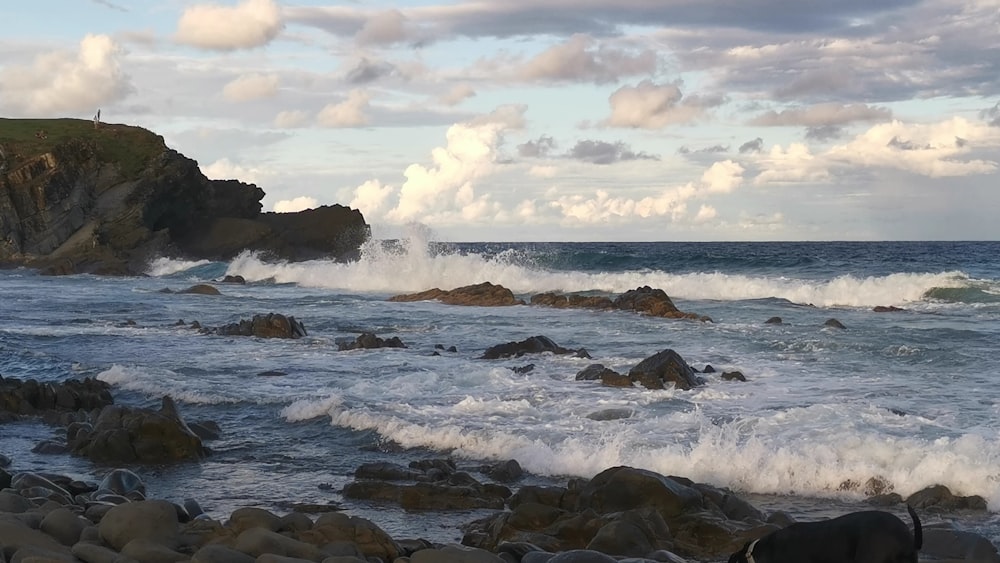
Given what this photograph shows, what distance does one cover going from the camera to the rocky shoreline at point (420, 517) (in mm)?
6539

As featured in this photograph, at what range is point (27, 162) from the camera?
202 ft

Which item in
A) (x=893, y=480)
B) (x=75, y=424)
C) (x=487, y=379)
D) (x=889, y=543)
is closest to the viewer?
(x=889, y=543)

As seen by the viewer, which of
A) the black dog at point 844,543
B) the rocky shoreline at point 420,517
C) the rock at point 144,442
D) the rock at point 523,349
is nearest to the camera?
the black dog at point 844,543

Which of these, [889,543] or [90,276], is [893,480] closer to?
[889,543]

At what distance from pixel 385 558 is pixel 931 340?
15771 mm

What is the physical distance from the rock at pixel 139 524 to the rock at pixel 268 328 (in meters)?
14.8

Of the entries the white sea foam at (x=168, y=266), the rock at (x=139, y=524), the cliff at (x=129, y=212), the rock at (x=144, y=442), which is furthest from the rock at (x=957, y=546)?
the white sea foam at (x=168, y=266)

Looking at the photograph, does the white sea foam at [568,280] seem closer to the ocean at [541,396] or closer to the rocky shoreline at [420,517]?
the ocean at [541,396]

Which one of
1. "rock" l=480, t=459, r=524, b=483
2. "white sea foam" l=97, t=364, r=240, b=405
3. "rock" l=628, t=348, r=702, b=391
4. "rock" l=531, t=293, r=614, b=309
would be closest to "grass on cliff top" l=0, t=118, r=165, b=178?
"rock" l=531, t=293, r=614, b=309

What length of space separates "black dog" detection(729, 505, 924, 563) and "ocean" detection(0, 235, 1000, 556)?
2791 mm

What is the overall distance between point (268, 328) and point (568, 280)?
63.1 ft

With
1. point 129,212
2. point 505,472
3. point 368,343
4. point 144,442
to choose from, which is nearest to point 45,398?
point 144,442

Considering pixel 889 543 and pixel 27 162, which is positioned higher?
pixel 27 162

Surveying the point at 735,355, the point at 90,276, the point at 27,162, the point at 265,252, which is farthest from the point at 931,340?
the point at 27,162
